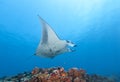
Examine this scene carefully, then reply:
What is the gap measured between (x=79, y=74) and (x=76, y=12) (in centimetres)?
2717

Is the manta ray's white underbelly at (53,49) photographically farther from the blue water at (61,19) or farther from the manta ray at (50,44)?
the blue water at (61,19)

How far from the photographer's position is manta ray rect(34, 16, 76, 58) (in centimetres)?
743

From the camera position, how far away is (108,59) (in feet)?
263

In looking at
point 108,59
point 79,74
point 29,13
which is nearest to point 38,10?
point 29,13

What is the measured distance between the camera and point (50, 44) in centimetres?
758

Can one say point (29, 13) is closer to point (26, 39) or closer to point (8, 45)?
point (26, 39)

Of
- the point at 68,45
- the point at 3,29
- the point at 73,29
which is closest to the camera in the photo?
the point at 68,45

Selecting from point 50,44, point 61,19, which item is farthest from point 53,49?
point 61,19

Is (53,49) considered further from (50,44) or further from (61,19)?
(61,19)

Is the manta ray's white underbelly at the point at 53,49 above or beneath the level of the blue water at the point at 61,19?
beneath

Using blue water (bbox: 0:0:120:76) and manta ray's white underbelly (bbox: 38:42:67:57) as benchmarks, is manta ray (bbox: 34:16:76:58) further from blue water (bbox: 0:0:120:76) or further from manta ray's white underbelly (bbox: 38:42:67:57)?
blue water (bbox: 0:0:120:76)

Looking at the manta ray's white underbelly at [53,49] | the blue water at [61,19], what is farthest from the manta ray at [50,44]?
the blue water at [61,19]

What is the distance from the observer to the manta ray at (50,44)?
743 cm

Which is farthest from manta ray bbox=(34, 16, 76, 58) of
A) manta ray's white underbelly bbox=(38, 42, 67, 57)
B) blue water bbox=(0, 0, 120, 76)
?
blue water bbox=(0, 0, 120, 76)
